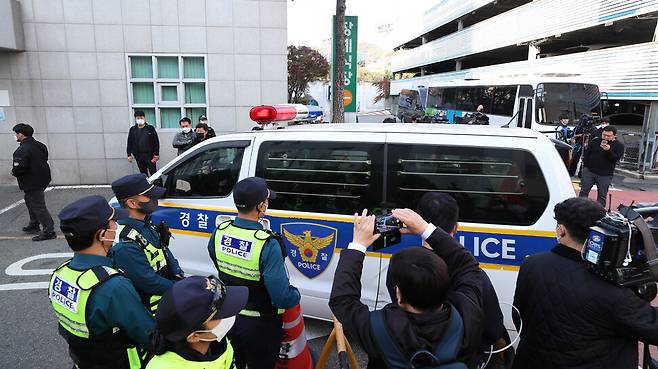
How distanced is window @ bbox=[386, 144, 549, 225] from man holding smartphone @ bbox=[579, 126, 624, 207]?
529cm

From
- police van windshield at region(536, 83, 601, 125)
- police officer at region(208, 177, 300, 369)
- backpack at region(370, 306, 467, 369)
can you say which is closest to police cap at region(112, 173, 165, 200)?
police officer at region(208, 177, 300, 369)

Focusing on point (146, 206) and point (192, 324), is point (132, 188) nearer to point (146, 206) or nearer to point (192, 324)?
point (146, 206)

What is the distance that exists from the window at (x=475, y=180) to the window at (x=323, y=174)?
0.16 metres

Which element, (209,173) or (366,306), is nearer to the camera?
(366,306)

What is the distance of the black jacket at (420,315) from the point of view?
5.10ft

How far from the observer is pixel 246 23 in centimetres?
986

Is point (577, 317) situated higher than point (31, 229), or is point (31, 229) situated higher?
point (577, 317)

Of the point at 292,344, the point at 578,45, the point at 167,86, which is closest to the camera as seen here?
the point at 292,344

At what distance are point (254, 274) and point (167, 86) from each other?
28.4 ft

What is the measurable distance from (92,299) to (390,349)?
1.33 meters

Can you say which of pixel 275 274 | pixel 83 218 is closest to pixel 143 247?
pixel 83 218

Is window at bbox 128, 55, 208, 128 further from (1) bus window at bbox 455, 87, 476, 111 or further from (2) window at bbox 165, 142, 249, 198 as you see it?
(1) bus window at bbox 455, 87, 476, 111

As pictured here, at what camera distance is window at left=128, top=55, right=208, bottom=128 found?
32.7 ft

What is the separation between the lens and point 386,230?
2104 mm
